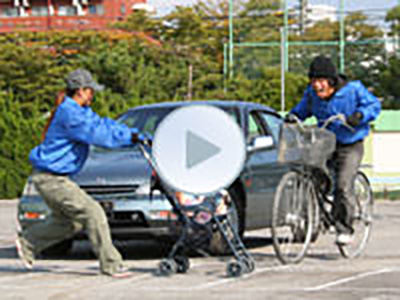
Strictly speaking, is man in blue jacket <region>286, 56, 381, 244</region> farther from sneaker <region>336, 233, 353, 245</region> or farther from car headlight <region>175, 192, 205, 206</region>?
car headlight <region>175, 192, 205, 206</region>

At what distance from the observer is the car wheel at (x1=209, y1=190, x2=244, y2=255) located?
401 inches

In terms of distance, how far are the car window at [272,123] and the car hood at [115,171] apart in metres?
1.78

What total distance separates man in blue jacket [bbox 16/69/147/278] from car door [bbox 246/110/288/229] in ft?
7.85

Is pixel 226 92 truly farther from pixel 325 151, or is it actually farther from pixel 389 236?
pixel 325 151

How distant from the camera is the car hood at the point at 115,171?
34.2 ft

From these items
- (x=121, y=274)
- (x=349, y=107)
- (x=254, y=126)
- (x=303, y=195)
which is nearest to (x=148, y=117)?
(x=254, y=126)

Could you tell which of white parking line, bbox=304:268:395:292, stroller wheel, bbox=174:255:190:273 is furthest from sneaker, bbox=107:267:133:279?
white parking line, bbox=304:268:395:292

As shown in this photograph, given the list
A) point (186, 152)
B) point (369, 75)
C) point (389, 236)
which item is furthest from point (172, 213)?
point (369, 75)

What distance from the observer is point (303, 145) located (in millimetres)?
9453

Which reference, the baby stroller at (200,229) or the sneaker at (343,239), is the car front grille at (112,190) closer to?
the baby stroller at (200,229)

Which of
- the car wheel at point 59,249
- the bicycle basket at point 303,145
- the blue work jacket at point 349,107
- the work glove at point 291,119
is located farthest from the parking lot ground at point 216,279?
the work glove at point 291,119

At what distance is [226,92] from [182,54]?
9.44 m
